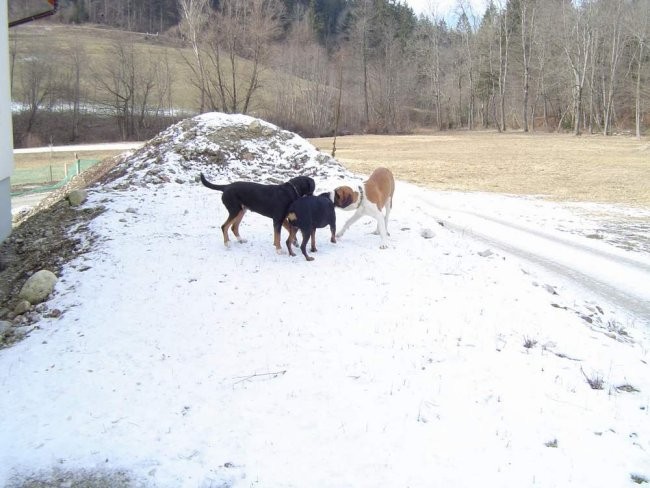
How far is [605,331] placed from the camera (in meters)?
6.22

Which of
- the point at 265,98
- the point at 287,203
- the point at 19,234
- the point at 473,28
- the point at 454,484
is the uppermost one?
the point at 473,28

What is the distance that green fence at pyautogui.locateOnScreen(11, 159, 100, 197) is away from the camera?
22.4 meters

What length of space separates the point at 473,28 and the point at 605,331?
73.4m

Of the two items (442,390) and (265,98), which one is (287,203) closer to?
(442,390)

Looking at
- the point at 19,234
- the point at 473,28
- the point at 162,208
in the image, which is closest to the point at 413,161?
the point at 162,208

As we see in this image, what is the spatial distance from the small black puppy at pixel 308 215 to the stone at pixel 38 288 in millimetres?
3256

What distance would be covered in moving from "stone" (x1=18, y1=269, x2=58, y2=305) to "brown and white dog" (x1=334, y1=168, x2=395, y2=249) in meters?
4.16

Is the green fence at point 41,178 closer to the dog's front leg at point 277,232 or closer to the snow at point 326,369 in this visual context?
the snow at point 326,369

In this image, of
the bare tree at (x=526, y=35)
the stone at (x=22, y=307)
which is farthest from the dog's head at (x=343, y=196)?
the bare tree at (x=526, y=35)

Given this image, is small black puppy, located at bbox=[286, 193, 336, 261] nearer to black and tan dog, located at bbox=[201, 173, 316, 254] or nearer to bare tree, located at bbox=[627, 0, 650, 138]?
black and tan dog, located at bbox=[201, 173, 316, 254]

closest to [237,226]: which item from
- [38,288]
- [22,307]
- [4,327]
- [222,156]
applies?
[38,288]

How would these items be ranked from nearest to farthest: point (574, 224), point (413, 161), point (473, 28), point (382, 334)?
point (382, 334) < point (574, 224) < point (413, 161) < point (473, 28)

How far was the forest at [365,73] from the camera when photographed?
45.7 m

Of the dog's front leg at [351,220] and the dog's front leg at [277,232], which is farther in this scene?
the dog's front leg at [351,220]
